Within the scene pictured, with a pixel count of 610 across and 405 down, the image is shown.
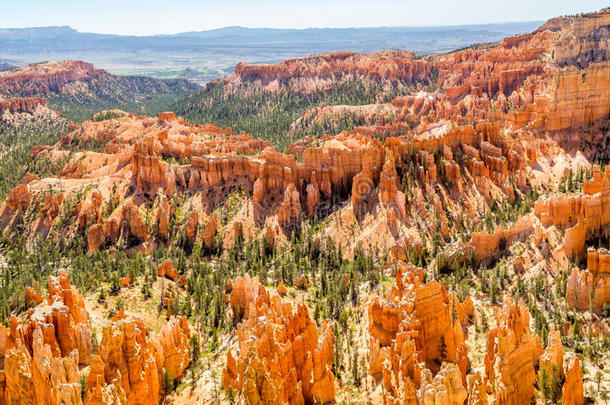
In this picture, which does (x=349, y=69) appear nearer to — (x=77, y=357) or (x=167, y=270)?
(x=167, y=270)

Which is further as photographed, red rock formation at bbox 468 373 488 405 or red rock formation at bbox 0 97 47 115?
red rock formation at bbox 0 97 47 115

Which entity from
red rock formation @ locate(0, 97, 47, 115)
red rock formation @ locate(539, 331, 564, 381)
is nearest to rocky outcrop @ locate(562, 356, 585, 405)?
red rock formation @ locate(539, 331, 564, 381)

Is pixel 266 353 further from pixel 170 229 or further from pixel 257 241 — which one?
pixel 170 229

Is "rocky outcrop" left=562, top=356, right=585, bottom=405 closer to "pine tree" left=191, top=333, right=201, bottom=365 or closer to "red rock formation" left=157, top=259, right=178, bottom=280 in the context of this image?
"pine tree" left=191, top=333, right=201, bottom=365

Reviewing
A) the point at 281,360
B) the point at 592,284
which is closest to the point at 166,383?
the point at 281,360

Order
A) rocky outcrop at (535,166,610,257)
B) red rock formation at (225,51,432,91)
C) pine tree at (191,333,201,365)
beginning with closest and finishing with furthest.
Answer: pine tree at (191,333,201,365) < rocky outcrop at (535,166,610,257) < red rock formation at (225,51,432,91)

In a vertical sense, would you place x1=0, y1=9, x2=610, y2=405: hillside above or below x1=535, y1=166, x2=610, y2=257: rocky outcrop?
below
